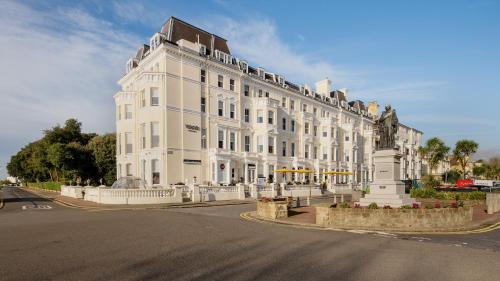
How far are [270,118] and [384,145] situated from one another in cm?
2600

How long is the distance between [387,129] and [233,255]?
14.1m

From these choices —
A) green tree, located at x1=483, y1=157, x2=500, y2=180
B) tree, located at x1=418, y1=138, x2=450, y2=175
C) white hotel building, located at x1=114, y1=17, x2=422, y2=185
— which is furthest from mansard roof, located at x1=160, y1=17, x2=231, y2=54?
green tree, located at x1=483, y1=157, x2=500, y2=180

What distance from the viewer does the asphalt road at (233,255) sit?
256 inches

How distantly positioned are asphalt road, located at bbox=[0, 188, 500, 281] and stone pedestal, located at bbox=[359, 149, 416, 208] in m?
4.49

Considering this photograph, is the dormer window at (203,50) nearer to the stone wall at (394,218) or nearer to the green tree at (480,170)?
the stone wall at (394,218)

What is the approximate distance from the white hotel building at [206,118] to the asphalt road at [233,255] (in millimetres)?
21934

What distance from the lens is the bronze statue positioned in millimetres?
17734

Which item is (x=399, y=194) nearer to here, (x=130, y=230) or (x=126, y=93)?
(x=130, y=230)

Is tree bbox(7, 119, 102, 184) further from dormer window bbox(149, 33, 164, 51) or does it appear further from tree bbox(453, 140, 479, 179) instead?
tree bbox(453, 140, 479, 179)

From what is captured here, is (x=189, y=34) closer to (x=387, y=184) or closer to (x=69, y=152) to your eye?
(x=69, y=152)

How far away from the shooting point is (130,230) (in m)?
11.7

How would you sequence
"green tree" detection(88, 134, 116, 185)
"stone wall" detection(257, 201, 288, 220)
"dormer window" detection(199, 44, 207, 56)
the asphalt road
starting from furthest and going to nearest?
"green tree" detection(88, 134, 116, 185), "dormer window" detection(199, 44, 207, 56), "stone wall" detection(257, 201, 288, 220), the asphalt road

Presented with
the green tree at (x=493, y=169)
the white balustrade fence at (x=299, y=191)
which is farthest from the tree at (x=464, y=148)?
the white balustrade fence at (x=299, y=191)

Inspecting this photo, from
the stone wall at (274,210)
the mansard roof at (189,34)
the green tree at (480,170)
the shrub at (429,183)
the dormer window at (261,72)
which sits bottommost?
the green tree at (480,170)
